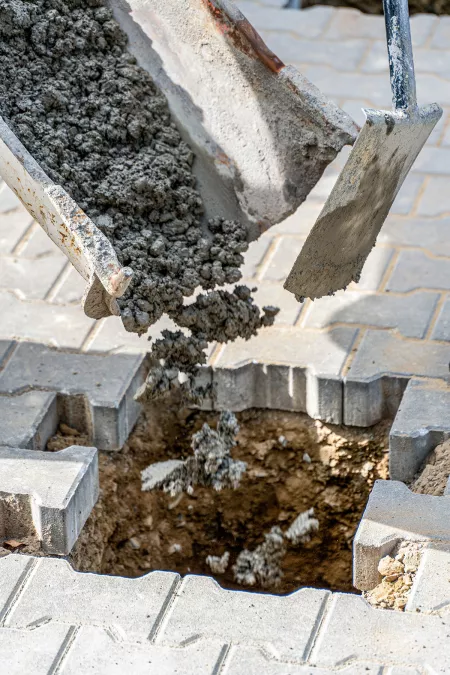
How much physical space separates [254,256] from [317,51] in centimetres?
217

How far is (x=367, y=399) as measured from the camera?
13.9ft

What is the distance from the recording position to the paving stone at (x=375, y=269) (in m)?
4.83

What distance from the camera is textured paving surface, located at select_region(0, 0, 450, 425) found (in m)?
Result: 4.32

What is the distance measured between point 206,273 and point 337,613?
3.93ft

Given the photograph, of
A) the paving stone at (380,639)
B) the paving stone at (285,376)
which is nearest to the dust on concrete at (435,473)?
the paving stone at (285,376)

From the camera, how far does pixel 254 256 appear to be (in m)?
Answer: 5.04

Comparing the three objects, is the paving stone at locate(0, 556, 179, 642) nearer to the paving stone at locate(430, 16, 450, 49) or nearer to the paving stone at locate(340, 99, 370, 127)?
the paving stone at locate(340, 99, 370, 127)

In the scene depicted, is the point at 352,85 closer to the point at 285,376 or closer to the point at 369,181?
the point at 285,376

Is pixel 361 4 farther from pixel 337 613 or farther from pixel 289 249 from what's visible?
pixel 337 613

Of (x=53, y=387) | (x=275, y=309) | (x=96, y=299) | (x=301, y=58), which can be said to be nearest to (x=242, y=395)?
(x=275, y=309)

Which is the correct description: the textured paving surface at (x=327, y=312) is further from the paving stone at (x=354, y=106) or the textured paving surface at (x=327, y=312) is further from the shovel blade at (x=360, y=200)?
the shovel blade at (x=360, y=200)

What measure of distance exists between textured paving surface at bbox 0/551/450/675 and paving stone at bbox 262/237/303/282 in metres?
1.81

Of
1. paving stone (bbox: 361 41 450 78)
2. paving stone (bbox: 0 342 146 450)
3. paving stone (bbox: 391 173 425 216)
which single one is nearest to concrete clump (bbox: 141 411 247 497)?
paving stone (bbox: 0 342 146 450)

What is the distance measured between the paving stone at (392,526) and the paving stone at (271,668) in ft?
1.61
